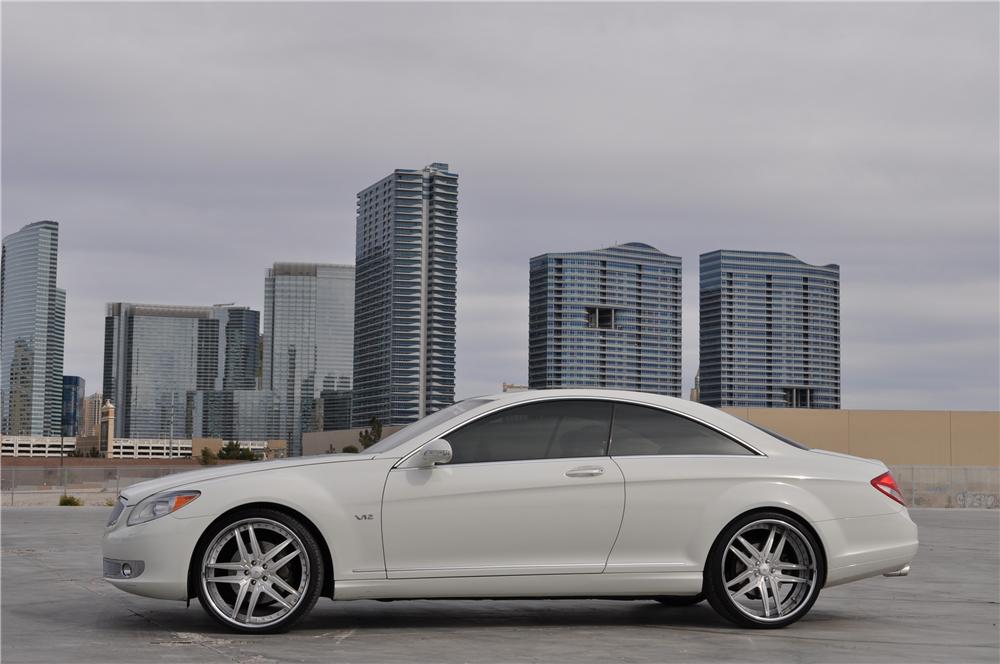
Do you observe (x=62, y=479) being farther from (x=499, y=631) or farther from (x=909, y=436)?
(x=909, y=436)

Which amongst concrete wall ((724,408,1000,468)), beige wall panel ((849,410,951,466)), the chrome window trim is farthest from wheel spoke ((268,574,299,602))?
beige wall panel ((849,410,951,466))

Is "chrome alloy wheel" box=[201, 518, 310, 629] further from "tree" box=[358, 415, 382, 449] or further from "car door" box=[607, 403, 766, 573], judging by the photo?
"tree" box=[358, 415, 382, 449]

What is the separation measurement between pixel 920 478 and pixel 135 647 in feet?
106

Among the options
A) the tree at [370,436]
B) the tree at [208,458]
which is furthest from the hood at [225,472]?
the tree at [208,458]

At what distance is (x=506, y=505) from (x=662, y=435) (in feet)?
3.87

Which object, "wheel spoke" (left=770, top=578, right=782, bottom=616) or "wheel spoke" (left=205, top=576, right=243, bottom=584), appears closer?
"wheel spoke" (left=205, top=576, right=243, bottom=584)

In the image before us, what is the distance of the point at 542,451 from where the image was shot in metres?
7.34

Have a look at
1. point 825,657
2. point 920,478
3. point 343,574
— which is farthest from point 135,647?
point 920,478

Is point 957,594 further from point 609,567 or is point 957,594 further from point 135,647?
point 135,647

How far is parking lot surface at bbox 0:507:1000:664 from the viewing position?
249 inches

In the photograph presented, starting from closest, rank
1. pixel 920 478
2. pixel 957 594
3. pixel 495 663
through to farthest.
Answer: pixel 495 663
pixel 957 594
pixel 920 478

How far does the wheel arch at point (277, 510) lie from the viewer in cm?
686

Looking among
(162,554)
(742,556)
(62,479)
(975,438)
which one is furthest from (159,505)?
(975,438)

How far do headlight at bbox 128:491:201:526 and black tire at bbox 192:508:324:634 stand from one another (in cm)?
24
